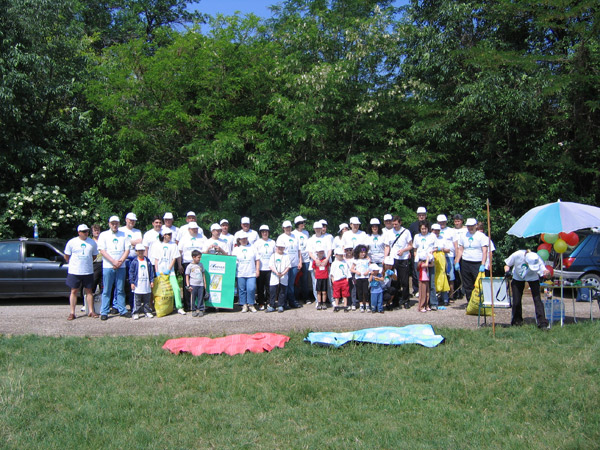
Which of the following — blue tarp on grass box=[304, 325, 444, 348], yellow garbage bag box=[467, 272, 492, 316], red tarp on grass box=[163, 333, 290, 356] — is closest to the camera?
red tarp on grass box=[163, 333, 290, 356]

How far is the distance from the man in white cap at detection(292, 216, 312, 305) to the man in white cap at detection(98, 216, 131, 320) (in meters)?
3.64

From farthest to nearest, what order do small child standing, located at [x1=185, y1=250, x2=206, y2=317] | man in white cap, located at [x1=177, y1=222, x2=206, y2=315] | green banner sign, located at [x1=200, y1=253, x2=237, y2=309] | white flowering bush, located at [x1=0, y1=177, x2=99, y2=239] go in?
white flowering bush, located at [x1=0, y1=177, x2=99, y2=239] → man in white cap, located at [x1=177, y1=222, x2=206, y2=315] → green banner sign, located at [x1=200, y1=253, x2=237, y2=309] → small child standing, located at [x1=185, y1=250, x2=206, y2=317]

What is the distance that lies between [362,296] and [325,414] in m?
5.67

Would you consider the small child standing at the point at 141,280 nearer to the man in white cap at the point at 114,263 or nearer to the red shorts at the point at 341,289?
the man in white cap at the point at 114,263

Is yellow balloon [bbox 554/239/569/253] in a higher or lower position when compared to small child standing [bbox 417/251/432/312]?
higher

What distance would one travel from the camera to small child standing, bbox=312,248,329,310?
1161 cm

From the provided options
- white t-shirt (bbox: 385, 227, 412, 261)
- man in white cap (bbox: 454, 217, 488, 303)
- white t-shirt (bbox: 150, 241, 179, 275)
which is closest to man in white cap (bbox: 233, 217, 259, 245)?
white t-shirt (bbox: 150, 241, 179, 275)

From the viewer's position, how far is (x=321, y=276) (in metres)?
11.6

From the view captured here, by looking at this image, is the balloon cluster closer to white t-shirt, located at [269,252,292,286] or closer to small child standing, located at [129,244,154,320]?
white t-shirt, located at [269,252,292,286]

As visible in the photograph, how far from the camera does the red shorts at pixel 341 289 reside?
37.3 ft

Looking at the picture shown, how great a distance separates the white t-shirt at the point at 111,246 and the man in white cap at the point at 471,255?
7.01m

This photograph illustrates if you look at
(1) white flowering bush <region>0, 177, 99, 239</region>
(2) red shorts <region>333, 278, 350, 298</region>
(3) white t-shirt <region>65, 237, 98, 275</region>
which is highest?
(1) white flowering bush <region>0, 177, 99, 239</region>

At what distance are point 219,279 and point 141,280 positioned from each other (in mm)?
1549

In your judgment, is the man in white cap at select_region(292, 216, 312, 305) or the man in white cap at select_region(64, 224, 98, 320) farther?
the man in white cap at select_region(292, 216, 312, 305)
